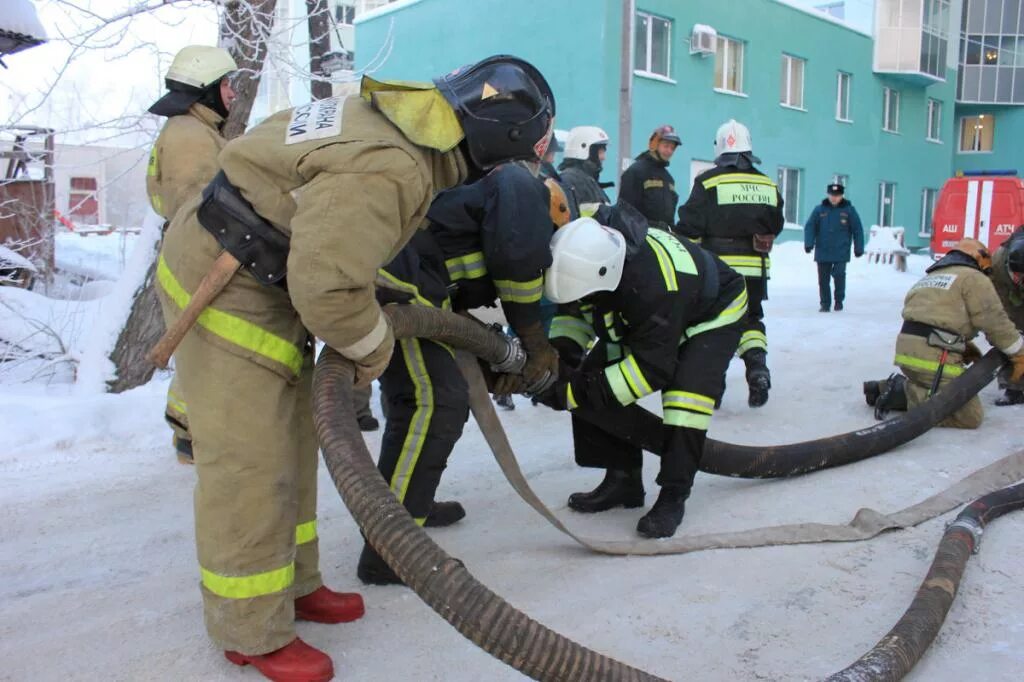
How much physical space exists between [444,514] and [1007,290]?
14.7 ft

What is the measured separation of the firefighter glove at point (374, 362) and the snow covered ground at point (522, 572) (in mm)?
361

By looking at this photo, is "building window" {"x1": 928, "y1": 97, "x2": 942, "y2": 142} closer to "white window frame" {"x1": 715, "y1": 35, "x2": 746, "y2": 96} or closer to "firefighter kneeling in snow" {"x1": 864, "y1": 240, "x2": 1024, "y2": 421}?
"white window frame" {"x1": 715, "y1": 35, "x2": 746, "y2": 96}

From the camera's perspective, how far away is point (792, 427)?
18.1 feet

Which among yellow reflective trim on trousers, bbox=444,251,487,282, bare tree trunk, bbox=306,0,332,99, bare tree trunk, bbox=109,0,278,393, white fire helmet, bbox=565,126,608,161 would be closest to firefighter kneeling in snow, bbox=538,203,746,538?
yellow reflective trim on trousers, bbox=444,251,487,282

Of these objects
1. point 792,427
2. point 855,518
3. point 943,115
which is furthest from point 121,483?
point 943,115

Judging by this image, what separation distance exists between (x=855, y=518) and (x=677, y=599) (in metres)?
1.06

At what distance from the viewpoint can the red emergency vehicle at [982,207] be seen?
54.0 feet

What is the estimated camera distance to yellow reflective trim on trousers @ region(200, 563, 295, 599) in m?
2.44

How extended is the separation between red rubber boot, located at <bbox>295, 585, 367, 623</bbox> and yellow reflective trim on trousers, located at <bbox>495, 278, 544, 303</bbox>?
4.35ft

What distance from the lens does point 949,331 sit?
5.32 metres

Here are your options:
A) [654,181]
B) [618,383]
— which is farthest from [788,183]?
[618,383]

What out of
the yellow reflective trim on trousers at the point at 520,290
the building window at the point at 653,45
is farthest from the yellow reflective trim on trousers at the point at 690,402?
the building window at the point at 653,45

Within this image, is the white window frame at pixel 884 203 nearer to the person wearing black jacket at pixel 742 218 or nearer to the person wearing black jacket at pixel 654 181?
the person wearing black jacket at pixel 654 181

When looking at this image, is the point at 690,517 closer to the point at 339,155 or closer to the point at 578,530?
the point at 578,530
